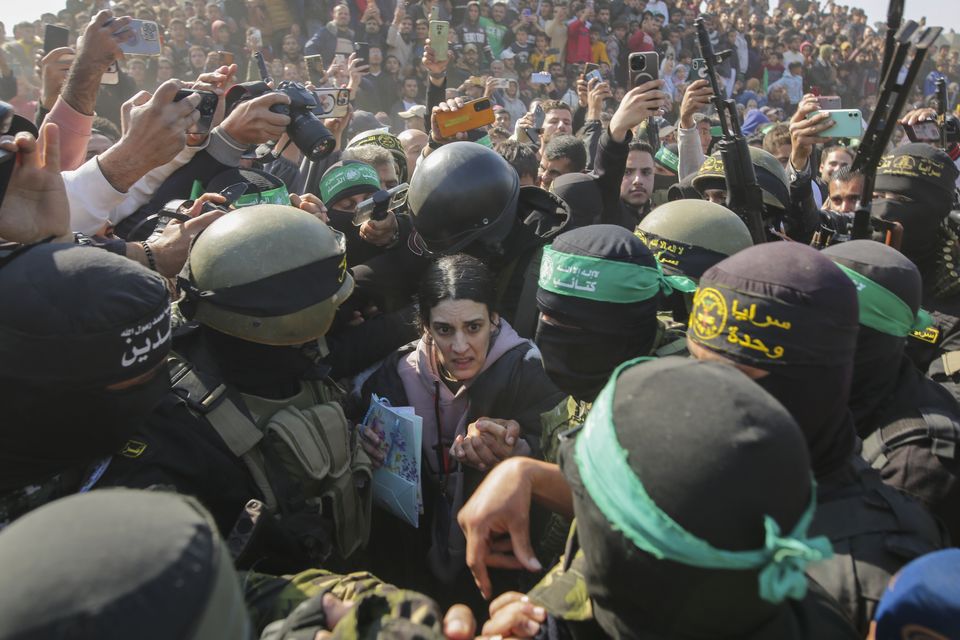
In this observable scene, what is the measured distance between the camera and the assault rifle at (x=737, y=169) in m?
3.47

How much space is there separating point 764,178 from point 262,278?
2.96 m

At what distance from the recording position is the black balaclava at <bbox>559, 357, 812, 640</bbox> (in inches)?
43.1

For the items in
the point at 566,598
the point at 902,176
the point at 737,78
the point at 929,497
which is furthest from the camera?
the point at 737,78

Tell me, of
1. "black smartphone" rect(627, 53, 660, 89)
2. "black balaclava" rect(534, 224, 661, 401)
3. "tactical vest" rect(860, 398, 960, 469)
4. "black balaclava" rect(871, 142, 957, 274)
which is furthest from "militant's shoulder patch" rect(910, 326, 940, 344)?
"black smartphone" rect(627, 53, 660, 89)

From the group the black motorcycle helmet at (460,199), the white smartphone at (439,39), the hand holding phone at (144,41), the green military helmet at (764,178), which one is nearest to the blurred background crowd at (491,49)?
the white smartphone at (439,39)

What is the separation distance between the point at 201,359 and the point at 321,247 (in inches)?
21.7

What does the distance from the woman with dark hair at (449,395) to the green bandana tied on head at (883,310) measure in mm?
1137

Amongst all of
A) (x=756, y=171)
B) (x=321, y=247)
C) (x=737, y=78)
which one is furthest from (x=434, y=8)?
(x=321, y=247)

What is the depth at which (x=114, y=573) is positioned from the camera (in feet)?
2.73

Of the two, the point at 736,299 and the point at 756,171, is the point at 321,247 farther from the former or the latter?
the point at 756,171

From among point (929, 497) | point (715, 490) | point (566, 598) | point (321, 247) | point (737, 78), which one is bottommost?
point (737, 78)

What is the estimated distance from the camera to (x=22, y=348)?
1.51 m

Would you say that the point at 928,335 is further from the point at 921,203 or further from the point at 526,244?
the point at 526,244

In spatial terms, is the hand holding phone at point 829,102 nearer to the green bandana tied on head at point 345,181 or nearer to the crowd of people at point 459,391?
the crowd of people at point 459,391
